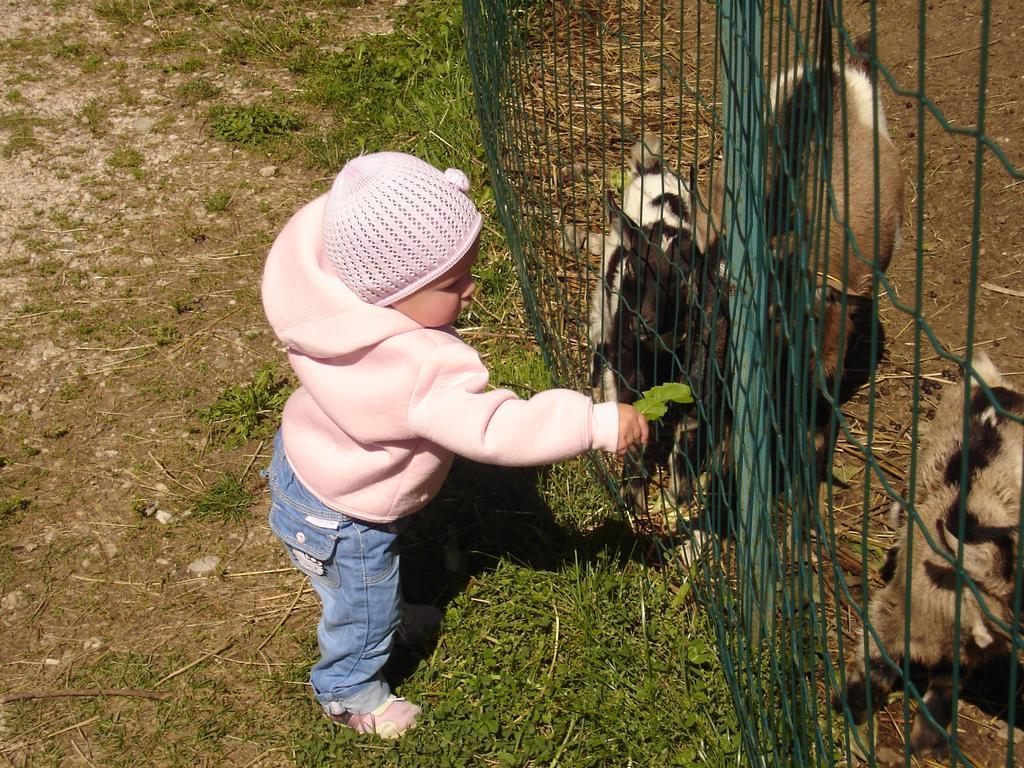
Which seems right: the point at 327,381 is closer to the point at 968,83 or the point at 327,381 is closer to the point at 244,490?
the point at 244,490

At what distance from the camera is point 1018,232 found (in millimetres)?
4980

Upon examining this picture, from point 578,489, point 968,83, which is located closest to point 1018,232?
point 968,83

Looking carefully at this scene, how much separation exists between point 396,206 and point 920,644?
237cm

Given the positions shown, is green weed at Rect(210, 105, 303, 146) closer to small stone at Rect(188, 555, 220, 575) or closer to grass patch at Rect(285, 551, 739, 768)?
small stone at Rect(188, 555, 220, 575)

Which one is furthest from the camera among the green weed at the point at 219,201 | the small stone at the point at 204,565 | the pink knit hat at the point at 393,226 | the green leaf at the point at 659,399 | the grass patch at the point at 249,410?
the green weed at the point at 219,201

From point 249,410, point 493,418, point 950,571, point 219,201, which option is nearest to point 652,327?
point 950,571

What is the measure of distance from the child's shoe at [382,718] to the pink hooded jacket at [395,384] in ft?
3.03

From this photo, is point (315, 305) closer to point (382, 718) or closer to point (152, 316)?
point (382, 718)

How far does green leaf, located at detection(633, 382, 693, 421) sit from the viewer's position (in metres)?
2.72

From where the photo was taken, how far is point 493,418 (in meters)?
2.42

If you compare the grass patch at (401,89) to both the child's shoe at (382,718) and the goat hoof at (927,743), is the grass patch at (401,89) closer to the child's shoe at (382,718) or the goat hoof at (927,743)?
the child's shoe at (382,718)

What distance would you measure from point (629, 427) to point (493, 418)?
338 millimetres

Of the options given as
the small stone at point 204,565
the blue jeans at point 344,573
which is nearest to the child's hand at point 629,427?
the blue jeans at point 344,573

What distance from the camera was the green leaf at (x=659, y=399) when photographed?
2725 mm
